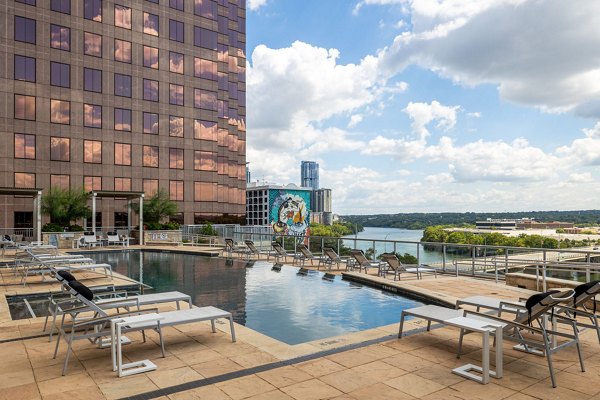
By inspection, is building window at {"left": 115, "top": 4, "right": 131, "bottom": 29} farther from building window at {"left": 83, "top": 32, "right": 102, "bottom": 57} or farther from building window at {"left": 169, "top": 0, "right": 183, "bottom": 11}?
building window at {"left": 169, "top": 0, "right": 183, "bottom": 11}

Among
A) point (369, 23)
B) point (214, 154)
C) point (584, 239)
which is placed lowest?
point (584, 239)

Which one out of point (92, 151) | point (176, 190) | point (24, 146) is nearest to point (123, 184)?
point (92, 151)

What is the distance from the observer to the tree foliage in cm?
3022

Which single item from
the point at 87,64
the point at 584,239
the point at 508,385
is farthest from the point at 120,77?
the point at 584,239

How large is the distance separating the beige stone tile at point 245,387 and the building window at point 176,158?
39.3m

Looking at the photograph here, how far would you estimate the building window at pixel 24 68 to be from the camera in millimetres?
34375

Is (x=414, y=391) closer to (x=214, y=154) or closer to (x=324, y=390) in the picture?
(x=324, y=390)

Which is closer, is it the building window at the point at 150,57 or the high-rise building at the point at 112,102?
the high-rise building at the point at 112,102

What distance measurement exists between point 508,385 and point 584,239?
100 m

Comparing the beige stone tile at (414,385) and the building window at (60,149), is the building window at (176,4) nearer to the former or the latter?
the building window at (60,149)

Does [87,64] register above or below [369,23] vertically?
above

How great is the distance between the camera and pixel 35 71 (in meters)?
35.2

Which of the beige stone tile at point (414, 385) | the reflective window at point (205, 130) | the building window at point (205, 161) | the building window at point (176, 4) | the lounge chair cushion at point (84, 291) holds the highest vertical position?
the building window at point (176, 4)

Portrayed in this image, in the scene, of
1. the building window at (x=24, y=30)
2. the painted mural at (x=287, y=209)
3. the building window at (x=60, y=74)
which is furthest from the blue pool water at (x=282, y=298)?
the painted mural at (x=287, y=209)
